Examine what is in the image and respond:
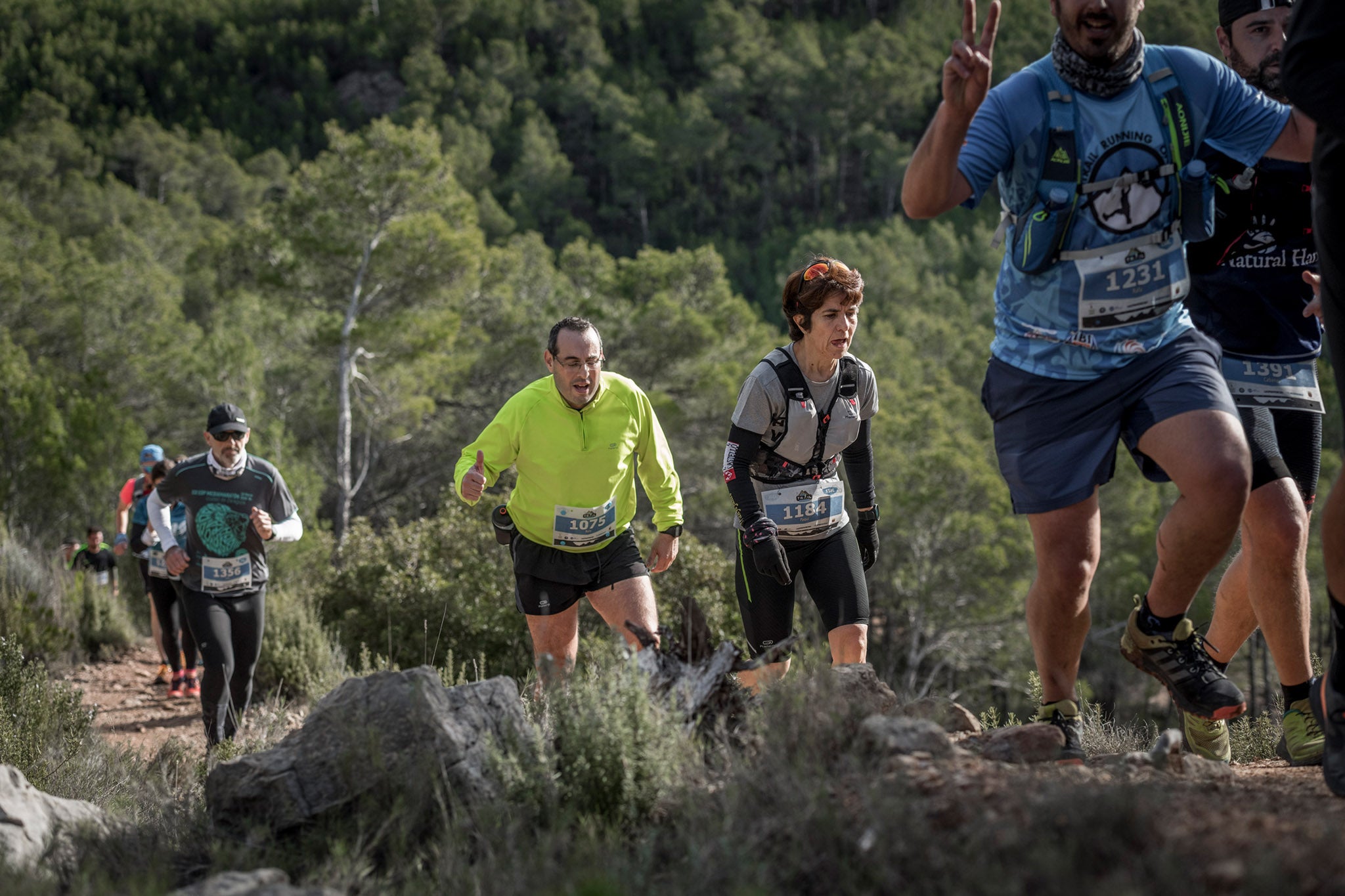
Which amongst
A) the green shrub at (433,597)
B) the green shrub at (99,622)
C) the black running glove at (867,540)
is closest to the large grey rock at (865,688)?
the black running glove at (867,540)

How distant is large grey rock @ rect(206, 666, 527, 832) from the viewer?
2.99 meters

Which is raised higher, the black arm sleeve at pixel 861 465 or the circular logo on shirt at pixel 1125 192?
the circular logo on shirt at pixel 1125 192

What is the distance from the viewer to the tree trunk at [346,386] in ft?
76.4

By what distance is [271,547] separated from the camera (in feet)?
44.0

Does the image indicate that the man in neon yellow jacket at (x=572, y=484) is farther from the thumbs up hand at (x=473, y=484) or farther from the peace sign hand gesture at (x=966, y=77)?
the peace sign hand gesture at (x=966, y=77)

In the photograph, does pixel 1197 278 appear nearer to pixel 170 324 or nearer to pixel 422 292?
pixel 422 292

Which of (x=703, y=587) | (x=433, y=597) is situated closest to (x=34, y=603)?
(x=433, y=597)

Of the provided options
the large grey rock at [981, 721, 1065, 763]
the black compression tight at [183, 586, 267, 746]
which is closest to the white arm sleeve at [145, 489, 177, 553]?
the black compression tight at [183, 586, 267, 746]

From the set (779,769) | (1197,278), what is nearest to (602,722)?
(779,769)

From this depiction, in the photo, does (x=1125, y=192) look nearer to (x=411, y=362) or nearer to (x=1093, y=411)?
(x=1093, y=411)

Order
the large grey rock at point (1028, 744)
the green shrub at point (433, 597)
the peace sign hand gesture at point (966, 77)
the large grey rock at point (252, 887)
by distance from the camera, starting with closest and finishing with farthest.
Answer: the large grey rock at point (252, 887)
the peace sign hand gesture at point (966, 77)
the large grey rock at point (1028, 744)
the green shrub at point (433, 597)

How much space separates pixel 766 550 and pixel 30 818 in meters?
2.45

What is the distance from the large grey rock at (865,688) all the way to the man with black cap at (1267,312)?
963 millimetres

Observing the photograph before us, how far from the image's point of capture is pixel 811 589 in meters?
4.58
